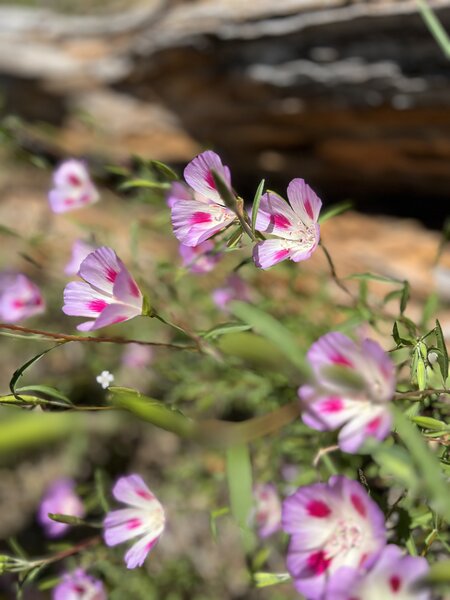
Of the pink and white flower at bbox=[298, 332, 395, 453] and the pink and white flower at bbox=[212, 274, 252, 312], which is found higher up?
the pink and white flower at bbox=[298, 332, 395, 453]

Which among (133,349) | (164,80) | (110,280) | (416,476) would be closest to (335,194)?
(164,80)

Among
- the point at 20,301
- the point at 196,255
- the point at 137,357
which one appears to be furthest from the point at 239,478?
the point at 137,357

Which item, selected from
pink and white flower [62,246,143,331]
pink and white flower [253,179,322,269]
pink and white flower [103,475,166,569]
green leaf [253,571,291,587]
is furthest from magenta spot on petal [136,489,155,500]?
pink and white flower [253,179,322,269]

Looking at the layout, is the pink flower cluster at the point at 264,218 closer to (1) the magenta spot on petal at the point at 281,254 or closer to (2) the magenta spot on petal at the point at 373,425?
(1) the magenta spot on petal at the point at 281,254

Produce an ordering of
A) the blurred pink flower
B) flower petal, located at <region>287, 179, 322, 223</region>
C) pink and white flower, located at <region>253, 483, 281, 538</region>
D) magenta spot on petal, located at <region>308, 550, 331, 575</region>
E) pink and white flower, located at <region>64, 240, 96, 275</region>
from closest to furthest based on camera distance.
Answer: magenta spot on petal, located at <region>308, 550, 331, 575</region>, flower petal, located at <region>287, 179, 322, 223</region>, pink and white flower, located at <region>64, 240, 96, 275</region>, pink and white flower, located at <region>253, 483, 281, 538</region>, the blurred pink flower

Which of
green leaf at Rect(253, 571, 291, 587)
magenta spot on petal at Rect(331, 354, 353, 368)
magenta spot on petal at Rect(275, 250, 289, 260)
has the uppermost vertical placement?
magenta spot on petal at Rect(275, 250, 289, 260)

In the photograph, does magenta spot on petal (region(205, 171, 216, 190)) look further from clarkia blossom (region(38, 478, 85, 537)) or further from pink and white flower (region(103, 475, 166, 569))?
clarkia blossom (region(38, 478, 85, 537))

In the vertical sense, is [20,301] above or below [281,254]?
below

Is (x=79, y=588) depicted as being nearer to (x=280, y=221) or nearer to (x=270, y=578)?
(x=270, y=578)
